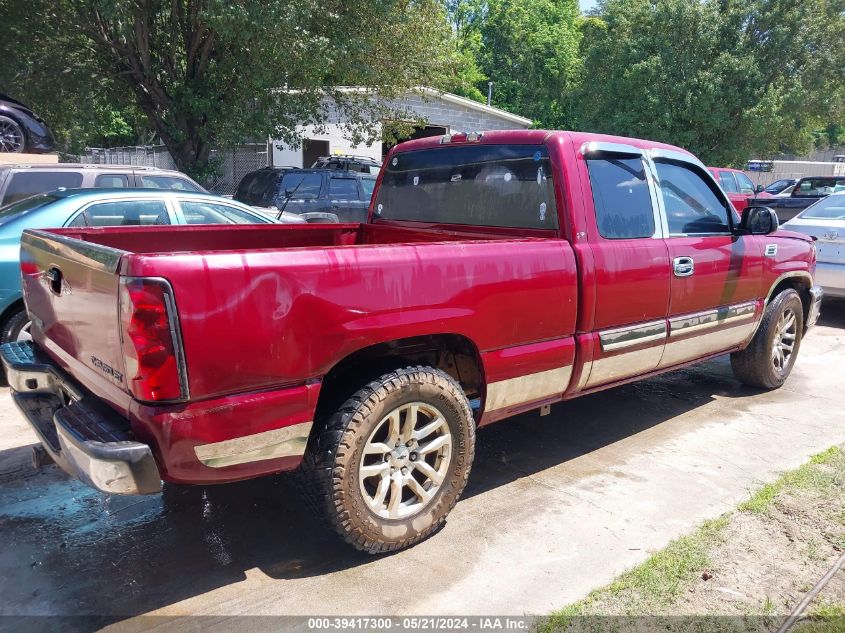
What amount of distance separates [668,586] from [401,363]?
1558mm

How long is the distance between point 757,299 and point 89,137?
1606cm

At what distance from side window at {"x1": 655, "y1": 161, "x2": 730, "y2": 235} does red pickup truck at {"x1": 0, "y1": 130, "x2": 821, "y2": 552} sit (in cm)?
2

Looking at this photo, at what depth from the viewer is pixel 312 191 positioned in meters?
13.7

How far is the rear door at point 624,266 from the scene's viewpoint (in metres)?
3.97

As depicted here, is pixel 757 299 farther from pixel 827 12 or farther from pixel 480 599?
pixel 827 12

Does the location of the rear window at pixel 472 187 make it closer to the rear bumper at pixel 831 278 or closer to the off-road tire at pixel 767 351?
the off-road tire at pixel 767 351

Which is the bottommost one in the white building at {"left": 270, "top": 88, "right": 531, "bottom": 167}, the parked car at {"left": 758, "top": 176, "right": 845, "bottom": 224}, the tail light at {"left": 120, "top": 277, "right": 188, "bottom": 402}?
the tail light at {"left": 120, "top": 277, "right": 188, "bottom": 402}

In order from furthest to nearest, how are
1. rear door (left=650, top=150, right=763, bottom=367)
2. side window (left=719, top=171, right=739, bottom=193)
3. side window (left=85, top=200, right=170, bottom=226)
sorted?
side window (left=719, top=171, right=739, bottom=193) → side window (left=85, top=200, right=170, bottom=226) → rear door (left=650, top=150, right=763, bottom=367)

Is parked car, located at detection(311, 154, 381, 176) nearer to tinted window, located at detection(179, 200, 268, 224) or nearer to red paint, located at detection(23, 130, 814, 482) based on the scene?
tinted window, located at detection(179, 200, 268, 224)

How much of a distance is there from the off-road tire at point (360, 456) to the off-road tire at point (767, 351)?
346 centimetres

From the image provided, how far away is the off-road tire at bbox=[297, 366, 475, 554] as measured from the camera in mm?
2963

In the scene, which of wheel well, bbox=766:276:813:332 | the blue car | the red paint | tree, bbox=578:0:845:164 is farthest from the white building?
the red paint

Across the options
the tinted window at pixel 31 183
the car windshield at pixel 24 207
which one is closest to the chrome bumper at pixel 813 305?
the car windshield at pixel 24 207

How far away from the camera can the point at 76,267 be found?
2.89 m
